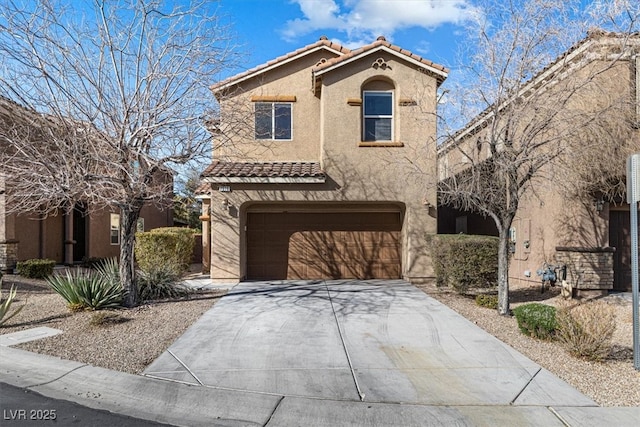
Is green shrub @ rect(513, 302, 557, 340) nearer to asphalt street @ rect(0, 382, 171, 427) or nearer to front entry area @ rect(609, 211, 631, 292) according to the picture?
asphalt street @ rect(0, 382, 171, 427)

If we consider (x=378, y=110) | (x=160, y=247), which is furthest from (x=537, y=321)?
(x=160, y=247)

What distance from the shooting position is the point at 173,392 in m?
5.48

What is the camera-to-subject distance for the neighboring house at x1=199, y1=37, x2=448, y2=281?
45.3ft

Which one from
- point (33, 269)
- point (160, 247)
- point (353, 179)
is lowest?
Result: point (33, 269)

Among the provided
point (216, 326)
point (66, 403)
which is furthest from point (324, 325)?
point (66, 403)

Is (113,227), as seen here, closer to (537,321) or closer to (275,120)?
(275,120)

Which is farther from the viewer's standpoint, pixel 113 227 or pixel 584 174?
pixel 113 227

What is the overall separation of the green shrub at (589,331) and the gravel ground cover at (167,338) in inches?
6.0

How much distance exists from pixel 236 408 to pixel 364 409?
1.43m

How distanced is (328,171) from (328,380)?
8719 mm

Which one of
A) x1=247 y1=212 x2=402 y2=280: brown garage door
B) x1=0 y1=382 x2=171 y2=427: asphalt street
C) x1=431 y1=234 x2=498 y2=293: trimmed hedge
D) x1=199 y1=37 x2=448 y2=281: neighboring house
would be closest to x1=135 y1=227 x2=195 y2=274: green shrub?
x1=199 y1=37 x2=448 y2=281: neighboring house

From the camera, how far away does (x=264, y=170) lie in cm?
1393

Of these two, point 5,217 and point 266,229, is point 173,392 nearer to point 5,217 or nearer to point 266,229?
point 266,229

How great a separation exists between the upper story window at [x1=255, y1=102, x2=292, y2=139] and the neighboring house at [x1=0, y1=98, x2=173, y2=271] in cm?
391
